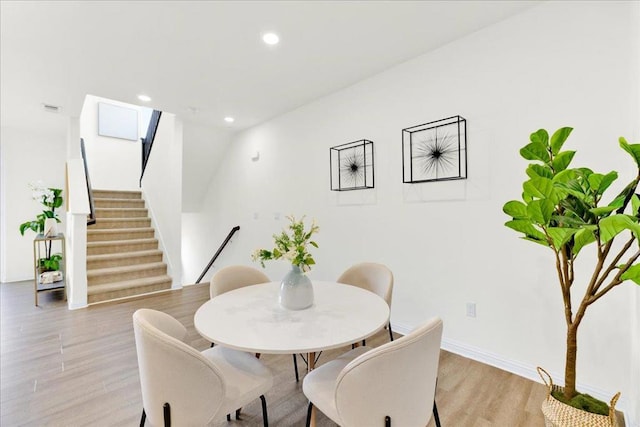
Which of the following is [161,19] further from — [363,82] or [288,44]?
[363,82]

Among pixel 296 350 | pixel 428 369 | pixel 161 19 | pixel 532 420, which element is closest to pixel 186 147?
pixel 161 19

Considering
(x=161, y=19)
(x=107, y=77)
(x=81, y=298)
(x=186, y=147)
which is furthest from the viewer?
(x=186, y=147)

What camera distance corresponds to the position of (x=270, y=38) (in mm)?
2408

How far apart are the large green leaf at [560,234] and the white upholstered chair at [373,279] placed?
1.16 metres

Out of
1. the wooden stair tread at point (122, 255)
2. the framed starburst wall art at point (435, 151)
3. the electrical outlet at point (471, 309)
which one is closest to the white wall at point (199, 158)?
the wooden stair tread at point (122, 255)

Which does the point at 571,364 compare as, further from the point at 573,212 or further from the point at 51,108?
the point at 51,108

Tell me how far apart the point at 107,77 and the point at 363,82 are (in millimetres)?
2719

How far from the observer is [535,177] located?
114 centimetres

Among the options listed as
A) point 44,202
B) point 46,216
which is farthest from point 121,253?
point 44,202

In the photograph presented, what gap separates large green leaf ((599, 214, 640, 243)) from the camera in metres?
0.91

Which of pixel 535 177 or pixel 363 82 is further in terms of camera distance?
pixel 363 82

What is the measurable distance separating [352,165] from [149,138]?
4.67 meters

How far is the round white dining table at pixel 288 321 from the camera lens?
1.22 m

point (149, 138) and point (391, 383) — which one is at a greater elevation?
point (149, 138)
